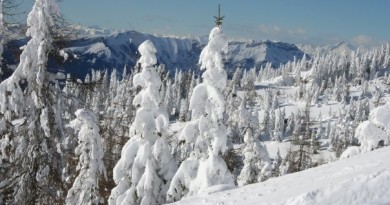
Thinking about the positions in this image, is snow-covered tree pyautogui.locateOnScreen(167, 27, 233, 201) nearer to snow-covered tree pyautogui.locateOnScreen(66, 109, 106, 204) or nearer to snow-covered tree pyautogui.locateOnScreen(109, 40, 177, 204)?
snow-covered tree pyautogui.locateOnScreen(109, 40, 177, 204)

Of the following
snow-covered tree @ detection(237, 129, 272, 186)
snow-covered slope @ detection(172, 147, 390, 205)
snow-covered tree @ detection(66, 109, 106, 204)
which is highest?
snow-covered slope @ detection(172, 147, 390, 205)

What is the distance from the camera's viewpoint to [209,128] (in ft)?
59.2

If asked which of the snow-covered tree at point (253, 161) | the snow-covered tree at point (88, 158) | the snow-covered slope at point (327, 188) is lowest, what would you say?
the snow-covered tree at point (253, 161)

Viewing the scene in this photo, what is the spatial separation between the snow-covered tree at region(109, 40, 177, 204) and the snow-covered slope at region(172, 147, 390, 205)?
660cm

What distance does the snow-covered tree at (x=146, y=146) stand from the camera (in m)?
19.1

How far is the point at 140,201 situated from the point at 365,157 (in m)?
9.97

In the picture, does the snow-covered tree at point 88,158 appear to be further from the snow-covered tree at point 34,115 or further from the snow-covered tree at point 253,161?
the snow-covered tree at point 253,161

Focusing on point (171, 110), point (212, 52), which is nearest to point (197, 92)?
point (212, 52)

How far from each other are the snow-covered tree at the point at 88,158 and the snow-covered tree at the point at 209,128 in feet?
13.3

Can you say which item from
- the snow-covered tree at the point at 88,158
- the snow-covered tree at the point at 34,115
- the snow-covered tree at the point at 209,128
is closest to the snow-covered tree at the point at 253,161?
the snow-covered tree at the point at 209,128

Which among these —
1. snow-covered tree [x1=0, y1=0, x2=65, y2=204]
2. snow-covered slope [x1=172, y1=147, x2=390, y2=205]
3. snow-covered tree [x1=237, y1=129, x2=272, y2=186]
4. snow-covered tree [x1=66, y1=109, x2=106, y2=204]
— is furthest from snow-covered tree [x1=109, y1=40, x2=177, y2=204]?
snow-covered tree [x1=237, y1=129, x2=272, y2=186]

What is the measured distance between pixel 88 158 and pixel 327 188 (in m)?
12.7

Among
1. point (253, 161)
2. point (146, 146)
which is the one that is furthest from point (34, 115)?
point (253, 161)

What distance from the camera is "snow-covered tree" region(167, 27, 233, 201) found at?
17.6 meters
